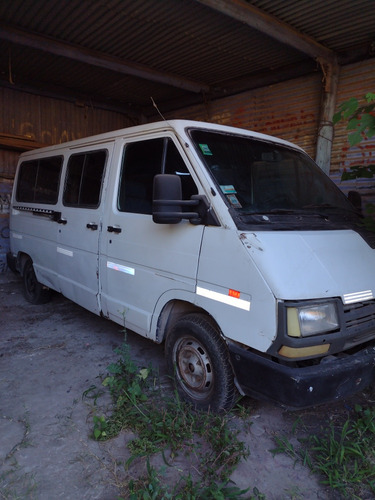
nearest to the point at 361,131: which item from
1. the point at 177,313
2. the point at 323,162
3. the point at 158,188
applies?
the point at 158,188

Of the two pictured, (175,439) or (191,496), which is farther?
(175,439)

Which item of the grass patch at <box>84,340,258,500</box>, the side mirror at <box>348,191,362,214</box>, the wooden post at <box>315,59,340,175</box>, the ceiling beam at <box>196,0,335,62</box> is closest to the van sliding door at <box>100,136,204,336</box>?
the grass patch at <box>84,340,258,500</box>

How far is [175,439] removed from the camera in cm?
258

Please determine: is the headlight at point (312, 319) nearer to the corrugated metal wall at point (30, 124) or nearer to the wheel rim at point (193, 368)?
the wheel rim at point (193, 368)

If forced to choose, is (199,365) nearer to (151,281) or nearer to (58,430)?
(151,281)

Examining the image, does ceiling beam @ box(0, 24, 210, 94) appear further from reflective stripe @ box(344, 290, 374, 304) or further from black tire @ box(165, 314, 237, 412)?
reflective stripe @ box(344, 290, 374, 304)

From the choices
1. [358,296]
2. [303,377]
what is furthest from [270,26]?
[303,377]

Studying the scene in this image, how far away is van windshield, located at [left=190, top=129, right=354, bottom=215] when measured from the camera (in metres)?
2.83

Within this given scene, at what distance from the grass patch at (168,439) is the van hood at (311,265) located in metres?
1.15

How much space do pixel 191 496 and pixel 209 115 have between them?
24.3ft

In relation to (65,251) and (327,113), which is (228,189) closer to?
(65,251)

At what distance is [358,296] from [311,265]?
15.3 inches

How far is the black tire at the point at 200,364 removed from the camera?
8.63 feet

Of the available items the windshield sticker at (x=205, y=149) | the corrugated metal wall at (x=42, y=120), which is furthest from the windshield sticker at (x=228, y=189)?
the corrugated metal wall at (x=42, y=120)
